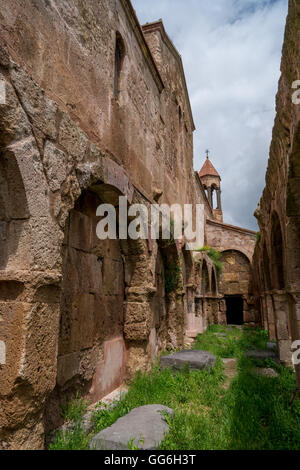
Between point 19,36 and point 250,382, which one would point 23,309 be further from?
point 250,382

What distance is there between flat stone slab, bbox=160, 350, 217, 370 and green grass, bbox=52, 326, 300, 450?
0.44 feet

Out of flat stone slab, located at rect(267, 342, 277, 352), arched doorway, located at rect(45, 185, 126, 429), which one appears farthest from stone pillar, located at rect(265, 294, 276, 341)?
arched doorway, located at rect(45, 185, 126, 429)

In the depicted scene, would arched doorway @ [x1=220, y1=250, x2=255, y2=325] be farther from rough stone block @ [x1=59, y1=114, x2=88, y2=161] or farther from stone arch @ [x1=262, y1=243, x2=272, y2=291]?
rough stone block @ [x1=59, y1=114, x2=88, y2=161]

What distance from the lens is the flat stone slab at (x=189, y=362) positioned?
502 centimetres

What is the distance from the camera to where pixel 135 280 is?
4.86 m

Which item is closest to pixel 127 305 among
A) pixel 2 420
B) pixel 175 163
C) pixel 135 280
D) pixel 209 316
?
pixel 135 280

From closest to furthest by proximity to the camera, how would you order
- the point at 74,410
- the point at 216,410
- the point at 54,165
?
1. the point at 54,165
2. the point at 74,410
3. the point at 216,410

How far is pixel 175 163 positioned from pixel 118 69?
409 cm

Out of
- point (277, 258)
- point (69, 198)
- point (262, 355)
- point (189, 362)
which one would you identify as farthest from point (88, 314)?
point (262, 355)

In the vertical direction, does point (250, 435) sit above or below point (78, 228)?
below

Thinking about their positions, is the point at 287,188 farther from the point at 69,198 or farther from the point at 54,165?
the point at 54,165

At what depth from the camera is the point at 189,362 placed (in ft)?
16.6

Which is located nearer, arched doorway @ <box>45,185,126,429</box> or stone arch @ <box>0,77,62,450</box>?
stone arch @ <box>0,77,62,450</box>

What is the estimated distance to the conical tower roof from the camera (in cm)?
2742
